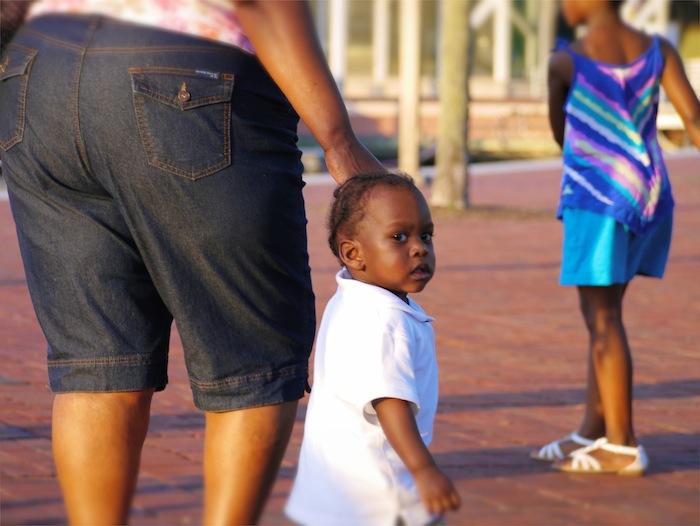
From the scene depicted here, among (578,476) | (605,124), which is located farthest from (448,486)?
(605,124)

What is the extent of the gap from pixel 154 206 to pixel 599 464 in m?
2.35

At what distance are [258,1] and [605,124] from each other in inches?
90.4

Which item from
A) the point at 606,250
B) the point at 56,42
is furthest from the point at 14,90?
the point at 606,250

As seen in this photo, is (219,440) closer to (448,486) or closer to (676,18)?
(448,486)

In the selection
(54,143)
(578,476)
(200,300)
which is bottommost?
(578,476)

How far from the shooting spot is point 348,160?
2.81 metres

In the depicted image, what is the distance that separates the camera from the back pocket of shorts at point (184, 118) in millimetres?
2686

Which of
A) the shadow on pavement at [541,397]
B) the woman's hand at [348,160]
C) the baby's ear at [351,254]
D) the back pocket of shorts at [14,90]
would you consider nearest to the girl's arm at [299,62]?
the woman's hand at [348,160]

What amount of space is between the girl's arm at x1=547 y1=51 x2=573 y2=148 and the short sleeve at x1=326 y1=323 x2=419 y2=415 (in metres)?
2.20

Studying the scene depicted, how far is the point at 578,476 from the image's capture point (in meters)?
4.63

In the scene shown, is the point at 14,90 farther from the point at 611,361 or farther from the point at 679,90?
the point at 679,90

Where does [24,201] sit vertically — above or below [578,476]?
above

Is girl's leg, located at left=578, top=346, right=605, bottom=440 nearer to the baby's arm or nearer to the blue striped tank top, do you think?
the blue striped tank top

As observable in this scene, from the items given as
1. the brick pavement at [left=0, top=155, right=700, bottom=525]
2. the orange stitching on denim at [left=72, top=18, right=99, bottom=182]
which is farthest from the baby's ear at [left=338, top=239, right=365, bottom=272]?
the brick pavement at [left=0, top=155, right=700, bottom=525]
